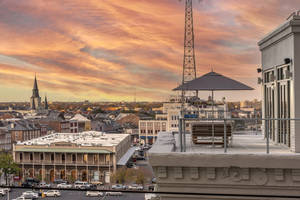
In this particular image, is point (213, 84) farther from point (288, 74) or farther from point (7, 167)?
point (7, 167)

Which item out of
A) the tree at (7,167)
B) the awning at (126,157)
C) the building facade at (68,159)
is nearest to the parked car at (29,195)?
the tree at (7,167)

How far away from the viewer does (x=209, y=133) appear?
25.0ft

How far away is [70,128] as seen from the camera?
127 meters

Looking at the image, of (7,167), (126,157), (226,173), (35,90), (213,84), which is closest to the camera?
(226,173)

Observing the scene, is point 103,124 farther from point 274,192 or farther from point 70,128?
point 274,192

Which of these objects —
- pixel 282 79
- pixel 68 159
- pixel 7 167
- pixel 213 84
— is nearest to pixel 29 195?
pixel 7 167

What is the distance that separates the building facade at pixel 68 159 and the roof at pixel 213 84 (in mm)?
60493

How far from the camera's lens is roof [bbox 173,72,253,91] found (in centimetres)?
943

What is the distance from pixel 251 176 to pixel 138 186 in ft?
180

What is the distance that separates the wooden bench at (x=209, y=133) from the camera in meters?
7.46

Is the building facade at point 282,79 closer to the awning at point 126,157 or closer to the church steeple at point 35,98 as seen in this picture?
the awning at point 126,157

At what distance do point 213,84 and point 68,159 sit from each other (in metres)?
65.9

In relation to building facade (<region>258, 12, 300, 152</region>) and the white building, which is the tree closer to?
building facade (<region>258, 12, 300, 152</region>)

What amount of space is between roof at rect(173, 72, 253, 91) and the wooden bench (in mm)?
1894
